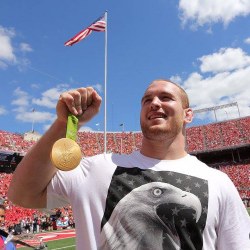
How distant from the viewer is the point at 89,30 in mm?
14359

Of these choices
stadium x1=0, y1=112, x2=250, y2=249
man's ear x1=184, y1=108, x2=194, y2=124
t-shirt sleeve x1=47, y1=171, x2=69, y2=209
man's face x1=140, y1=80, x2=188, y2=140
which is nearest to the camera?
t-shirt sleeve x1=47, y1=171, x2=69, y2=209

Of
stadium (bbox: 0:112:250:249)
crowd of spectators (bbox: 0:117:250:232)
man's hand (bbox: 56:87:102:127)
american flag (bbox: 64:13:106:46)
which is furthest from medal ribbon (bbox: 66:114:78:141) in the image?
crowd of spectators (bbox: 0:117:250:232)

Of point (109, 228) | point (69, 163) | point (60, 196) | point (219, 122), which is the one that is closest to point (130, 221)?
point (109, 228)

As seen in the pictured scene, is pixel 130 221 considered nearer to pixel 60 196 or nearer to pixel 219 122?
pixel 60 196

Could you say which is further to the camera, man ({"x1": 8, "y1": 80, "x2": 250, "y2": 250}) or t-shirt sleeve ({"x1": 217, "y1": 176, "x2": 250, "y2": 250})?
t-shirt sleeve ({"x1": 217, "y1": 176, "x2": 250, "y2": 250})

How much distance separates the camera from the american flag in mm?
13490

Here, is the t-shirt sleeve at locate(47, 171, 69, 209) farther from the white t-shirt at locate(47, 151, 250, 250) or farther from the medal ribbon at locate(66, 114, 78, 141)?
the medal ribbon at locate(66, 114, 78, 141)

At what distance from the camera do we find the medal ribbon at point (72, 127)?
142 cm

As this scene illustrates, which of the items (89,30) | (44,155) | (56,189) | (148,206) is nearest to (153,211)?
(148,206)

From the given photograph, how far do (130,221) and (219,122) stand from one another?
175 feet

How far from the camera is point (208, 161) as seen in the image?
156 ft

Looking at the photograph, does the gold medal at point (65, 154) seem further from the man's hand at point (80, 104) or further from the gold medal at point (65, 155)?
the man's hand at point (80, 104)

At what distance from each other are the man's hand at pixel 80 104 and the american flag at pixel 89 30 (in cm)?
1227

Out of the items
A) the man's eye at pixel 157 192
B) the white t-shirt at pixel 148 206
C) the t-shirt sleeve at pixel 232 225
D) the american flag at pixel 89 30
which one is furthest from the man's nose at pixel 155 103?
the american flag at pixel 89 30
